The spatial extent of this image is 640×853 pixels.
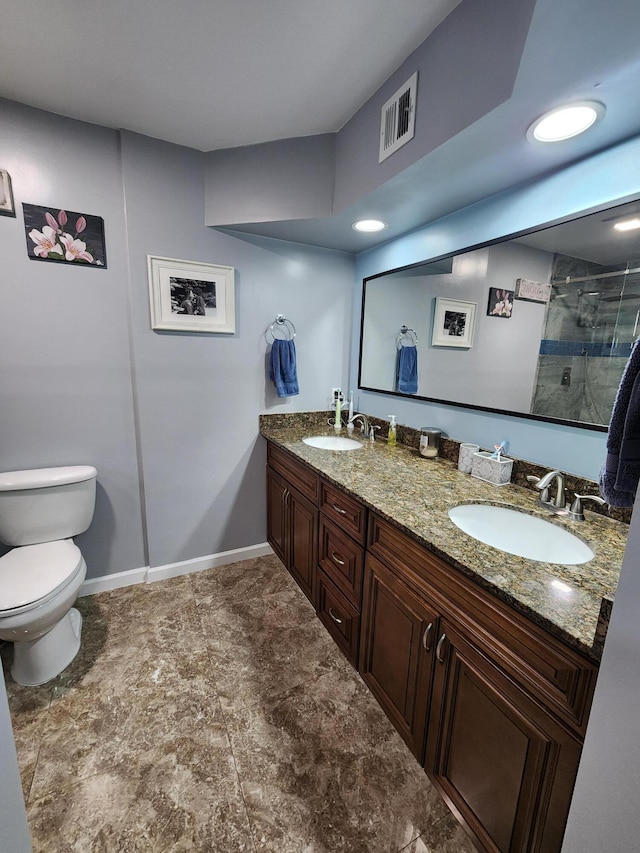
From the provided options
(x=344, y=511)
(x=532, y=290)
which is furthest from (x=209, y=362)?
(x=532, y=290)

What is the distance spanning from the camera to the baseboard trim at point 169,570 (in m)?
2.05

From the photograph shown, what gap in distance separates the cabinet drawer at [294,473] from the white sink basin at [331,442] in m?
0.19

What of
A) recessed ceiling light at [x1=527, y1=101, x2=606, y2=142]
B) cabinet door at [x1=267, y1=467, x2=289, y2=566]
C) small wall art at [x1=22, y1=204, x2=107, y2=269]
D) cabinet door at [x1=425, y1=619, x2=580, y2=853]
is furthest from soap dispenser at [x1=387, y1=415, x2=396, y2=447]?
small wall art at [x1=22, y1=204, x2=107, y2=269]

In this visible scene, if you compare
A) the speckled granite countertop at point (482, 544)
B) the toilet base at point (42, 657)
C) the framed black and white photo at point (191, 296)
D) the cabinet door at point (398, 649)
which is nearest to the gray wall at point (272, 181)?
the framed black and white photo at point (191, 296)

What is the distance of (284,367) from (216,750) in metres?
1.80

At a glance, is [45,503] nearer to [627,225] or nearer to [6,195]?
[6,195]

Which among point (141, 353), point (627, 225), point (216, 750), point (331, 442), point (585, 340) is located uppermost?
point (627, 225)

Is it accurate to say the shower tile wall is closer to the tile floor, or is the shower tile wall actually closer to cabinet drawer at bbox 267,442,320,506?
cabinet drawer at bbox 267,442,320,506

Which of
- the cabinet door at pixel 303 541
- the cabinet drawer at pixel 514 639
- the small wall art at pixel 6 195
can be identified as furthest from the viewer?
the cabinet door at pixel 303 541

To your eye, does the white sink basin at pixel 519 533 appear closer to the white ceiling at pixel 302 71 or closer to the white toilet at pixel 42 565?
the white ceiling at pixel 302 71

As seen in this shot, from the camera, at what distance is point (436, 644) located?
1023mm

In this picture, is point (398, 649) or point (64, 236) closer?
point (398, 649)

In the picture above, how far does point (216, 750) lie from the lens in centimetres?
124

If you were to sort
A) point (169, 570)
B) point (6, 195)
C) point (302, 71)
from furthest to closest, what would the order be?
point (169, 570)
point (6, 195)
point (302, 71)
